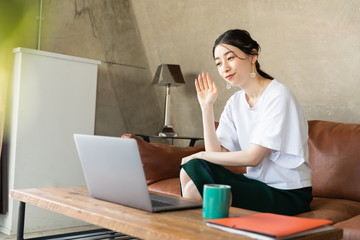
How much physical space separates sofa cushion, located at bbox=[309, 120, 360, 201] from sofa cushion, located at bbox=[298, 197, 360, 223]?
67 mm

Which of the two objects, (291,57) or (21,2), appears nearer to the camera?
(291,57)

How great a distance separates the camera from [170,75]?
11.0 ft

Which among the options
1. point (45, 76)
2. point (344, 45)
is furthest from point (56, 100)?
point (344, 45)

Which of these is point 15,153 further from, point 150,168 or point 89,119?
point 150,168

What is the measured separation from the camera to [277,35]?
115 inches

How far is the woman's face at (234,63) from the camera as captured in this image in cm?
178

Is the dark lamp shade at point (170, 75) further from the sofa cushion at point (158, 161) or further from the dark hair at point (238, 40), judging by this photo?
the dark hair at point (238, 40)

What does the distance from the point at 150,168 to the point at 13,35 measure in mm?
1595

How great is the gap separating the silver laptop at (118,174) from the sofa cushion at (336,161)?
3.47 ft

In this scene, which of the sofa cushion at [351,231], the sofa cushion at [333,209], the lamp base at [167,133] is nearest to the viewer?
the sofa cushion at [351,231]

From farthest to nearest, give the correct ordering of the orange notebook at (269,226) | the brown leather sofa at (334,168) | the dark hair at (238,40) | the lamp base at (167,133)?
the lamp base at (167,133) → the brown leather sofa at (334,168) → the dark hair at (238,40) → the orange notebook at (269,226)

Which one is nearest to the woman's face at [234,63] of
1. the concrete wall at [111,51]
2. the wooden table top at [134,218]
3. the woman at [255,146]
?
the woman at [255,146]

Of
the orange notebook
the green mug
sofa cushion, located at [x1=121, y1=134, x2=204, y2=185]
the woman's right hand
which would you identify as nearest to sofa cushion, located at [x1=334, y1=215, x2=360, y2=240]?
the orange notebook

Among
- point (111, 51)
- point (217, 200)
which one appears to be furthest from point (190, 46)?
point (217, 200)
